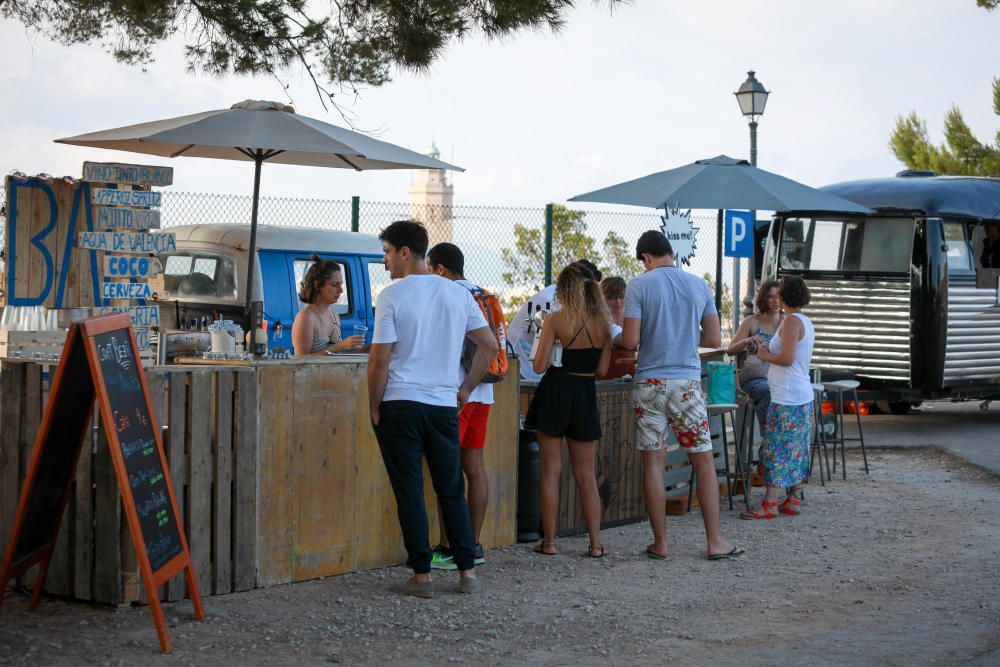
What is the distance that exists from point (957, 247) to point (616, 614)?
9.89 metres

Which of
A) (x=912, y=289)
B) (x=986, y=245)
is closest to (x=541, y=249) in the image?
(x=912, y=289)

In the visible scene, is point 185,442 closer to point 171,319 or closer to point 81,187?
point 81,187

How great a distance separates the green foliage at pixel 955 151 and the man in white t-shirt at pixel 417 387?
26.7 meters

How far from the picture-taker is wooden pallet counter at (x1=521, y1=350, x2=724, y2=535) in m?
8.08

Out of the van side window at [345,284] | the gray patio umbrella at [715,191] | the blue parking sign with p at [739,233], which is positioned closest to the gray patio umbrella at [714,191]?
the gray patio umbrella at [715,191]

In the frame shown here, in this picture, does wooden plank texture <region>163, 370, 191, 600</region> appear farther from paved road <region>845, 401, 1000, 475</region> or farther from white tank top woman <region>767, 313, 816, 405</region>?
paved road <region>845, 401, 1000, 475</region>

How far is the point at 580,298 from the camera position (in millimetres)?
7289

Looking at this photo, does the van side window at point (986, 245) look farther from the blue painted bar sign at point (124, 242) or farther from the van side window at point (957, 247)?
the blue painted bar sign at point (124, 242)

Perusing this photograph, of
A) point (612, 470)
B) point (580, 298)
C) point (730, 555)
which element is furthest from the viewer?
point (612, 470)

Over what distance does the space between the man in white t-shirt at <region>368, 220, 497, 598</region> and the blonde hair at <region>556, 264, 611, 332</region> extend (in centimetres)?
105

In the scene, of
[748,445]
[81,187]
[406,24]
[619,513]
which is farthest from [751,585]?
[406,24]

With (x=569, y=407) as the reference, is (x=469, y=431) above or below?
below

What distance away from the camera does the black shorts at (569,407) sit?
24.2 ft

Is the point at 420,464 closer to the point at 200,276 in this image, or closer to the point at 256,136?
the point at 256,136
